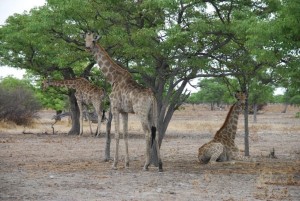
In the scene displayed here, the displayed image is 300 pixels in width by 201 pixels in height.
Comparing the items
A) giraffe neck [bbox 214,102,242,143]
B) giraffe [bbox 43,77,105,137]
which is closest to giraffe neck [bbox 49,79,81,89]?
giraffe [bbox 43,77,105,137]

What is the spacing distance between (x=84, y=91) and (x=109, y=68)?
11.0 meters

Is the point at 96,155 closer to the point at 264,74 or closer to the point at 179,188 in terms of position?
the point at 264,74

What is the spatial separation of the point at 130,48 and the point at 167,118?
2331 mm

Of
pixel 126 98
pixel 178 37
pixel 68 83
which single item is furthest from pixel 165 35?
pixel 68 83

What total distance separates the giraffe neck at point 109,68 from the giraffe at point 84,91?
10.4 m

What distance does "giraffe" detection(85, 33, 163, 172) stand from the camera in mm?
12859

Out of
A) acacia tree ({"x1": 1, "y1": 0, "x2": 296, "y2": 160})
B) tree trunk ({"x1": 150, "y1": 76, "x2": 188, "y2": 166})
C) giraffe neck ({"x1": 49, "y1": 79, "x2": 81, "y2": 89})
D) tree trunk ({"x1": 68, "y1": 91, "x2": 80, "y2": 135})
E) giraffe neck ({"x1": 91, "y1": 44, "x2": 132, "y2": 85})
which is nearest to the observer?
acacia tree ({"x1": 1, "y1": 0, "x2": 296, "y2": 160})

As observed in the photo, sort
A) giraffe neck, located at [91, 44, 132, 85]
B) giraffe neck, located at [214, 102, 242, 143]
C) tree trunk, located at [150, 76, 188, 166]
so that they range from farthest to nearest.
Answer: giraffe neck, located at [214, 102, 242, 143] → tree trunk, located at [150, 76, 188, 166] → giraffe neck, located at [91, 44, 132, 85]

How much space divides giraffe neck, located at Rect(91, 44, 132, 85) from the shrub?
57.3 ft

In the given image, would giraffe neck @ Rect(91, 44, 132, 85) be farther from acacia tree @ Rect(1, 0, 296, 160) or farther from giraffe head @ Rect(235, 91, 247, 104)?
giraffe head @ Rect(235, 91, 247, 104)

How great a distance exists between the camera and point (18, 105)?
104ft

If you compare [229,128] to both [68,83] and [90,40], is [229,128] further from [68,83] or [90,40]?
[68,83]

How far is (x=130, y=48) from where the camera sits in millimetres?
13266

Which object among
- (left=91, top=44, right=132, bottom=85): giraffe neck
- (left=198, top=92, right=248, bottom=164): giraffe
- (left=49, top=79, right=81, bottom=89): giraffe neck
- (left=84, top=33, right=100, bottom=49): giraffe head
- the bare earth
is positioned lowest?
the bare earth
